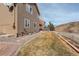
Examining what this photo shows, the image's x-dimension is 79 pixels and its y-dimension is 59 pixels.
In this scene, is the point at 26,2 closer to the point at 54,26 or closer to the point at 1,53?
the point at 54,26

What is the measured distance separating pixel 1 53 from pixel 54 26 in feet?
2.14

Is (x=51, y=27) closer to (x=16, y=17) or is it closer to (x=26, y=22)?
(x=26, y=22)

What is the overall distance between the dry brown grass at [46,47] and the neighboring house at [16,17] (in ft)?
0.58

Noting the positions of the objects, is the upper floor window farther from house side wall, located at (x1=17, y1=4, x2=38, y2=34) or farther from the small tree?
the small tree

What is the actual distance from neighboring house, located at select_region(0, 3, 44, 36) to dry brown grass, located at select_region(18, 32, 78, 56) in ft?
0.58

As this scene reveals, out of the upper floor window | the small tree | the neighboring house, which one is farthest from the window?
Answer: the small tree

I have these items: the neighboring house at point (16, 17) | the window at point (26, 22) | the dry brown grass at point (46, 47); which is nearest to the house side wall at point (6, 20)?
the neighboring house at point (16, 17)

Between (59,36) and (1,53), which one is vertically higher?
(59,36)

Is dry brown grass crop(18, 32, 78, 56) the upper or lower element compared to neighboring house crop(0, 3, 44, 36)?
lower

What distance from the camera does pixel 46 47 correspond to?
7.84 ft

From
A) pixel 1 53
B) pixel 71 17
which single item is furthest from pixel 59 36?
pixel 1 53

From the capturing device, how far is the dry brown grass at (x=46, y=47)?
7.81 feet

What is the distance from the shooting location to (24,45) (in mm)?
2434

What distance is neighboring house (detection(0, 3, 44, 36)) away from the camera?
2.41 metres
